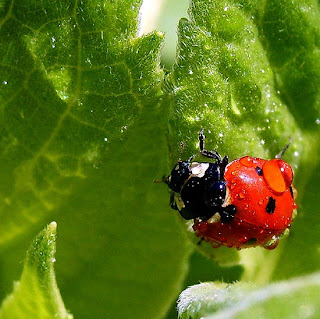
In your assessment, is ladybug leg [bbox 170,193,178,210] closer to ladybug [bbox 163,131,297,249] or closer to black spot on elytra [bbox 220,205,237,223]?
ladybug [bbox 163,131,297,249]

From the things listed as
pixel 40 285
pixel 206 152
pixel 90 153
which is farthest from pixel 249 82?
pixel 40 285

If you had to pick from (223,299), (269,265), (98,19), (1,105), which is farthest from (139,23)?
(269,265)

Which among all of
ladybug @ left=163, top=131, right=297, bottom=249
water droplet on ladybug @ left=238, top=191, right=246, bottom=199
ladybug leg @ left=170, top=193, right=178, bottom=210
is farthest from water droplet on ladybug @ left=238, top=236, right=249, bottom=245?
ladybug leg @ left=170, top=193, right=178, bottom=210

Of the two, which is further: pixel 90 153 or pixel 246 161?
pixel 246 161

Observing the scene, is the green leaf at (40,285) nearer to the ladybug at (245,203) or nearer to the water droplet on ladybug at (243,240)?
the ladybug at (245,203)

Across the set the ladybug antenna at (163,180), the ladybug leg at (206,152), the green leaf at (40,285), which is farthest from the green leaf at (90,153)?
the green leaf at (40,285)

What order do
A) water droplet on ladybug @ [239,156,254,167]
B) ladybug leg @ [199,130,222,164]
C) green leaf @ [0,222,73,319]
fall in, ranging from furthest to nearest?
water droplet on ladybug @ [239,156,254,167] < ladybug leg @ [199,130,222,164] < green leaf @ [0,222,73,319]

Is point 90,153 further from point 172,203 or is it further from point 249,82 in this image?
point 249,82
